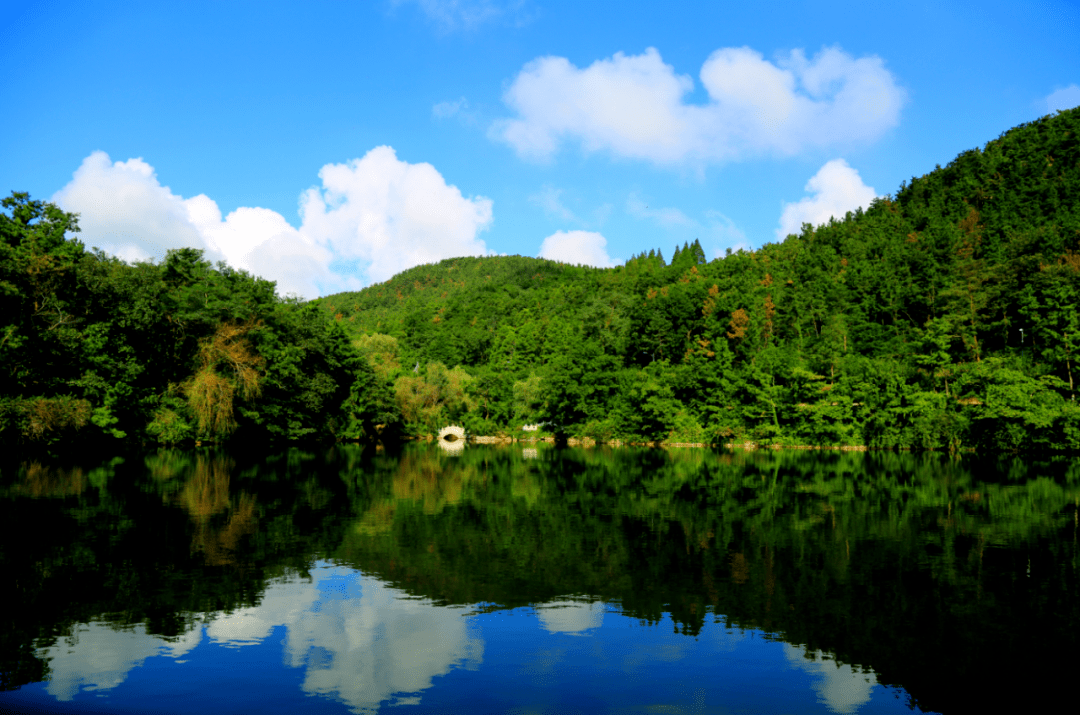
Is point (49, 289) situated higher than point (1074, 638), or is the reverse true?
point (49, 289)

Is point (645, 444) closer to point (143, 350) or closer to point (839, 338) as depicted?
point (839, 338)

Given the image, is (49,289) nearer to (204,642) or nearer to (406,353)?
(204,642)

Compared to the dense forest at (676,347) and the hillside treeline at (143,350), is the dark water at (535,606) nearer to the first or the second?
the hillside treeline at (143,350)

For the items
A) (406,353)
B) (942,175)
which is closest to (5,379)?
(406,353)

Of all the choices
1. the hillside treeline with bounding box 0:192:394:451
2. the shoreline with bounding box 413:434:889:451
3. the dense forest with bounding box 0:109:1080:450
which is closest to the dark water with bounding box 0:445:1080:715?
the hillside treeline with bounding box 0:192:394:451

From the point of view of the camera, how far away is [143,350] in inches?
2142

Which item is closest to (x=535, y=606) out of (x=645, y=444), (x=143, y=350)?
(x=143, y=350)

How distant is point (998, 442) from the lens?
171 feet

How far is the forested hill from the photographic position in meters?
55.9

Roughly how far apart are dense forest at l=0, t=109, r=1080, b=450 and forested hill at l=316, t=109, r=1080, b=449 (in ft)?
0.91

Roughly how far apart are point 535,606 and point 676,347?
74.4 meters

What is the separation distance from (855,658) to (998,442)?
171ft

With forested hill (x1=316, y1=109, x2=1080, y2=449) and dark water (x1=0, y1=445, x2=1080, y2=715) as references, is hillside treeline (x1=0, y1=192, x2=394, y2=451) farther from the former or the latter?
dark water (x1=0, y1=445, x2=1080, y2=715)

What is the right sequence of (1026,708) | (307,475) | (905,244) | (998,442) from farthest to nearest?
(905,244) < (998,442) < (307,475) < (1026,708)
